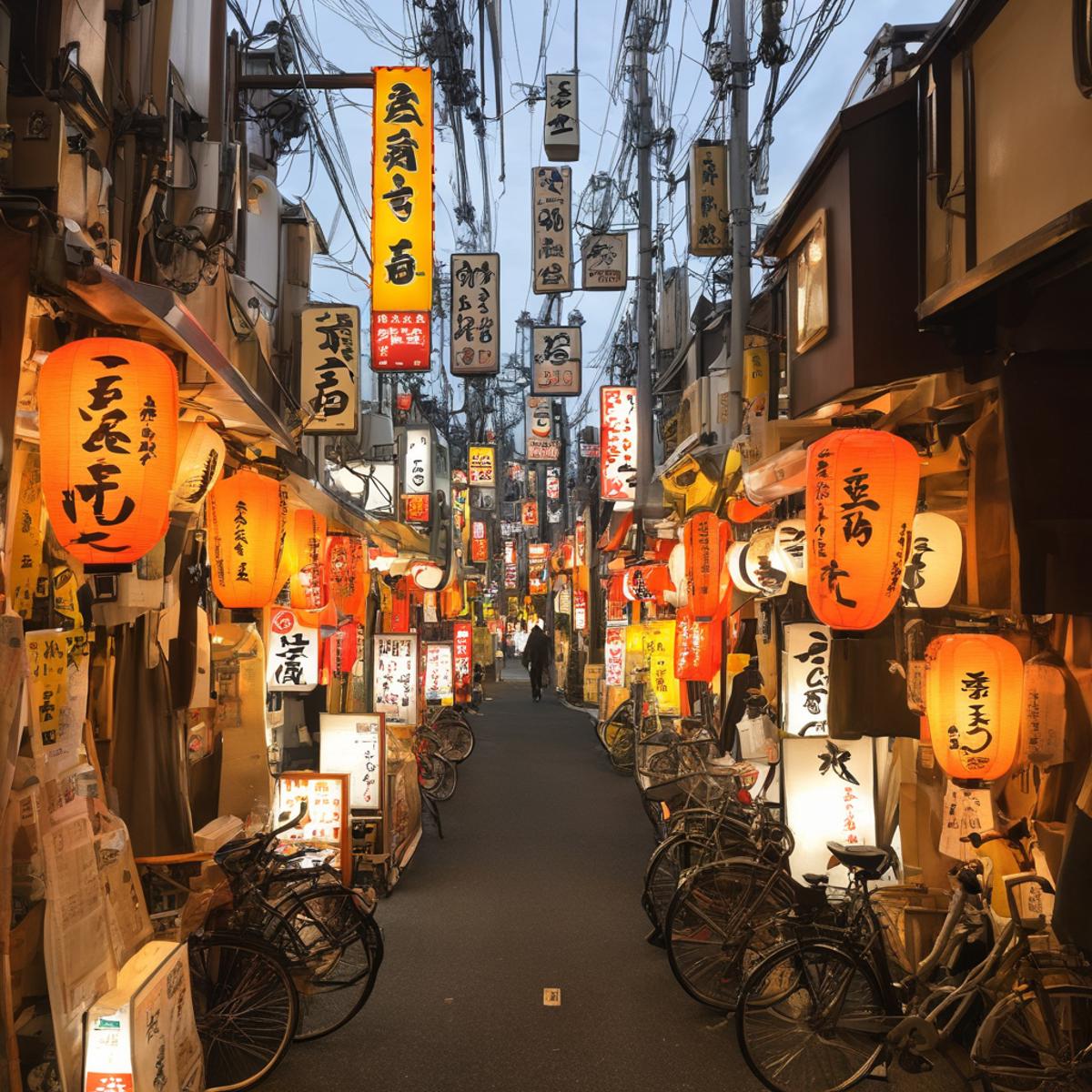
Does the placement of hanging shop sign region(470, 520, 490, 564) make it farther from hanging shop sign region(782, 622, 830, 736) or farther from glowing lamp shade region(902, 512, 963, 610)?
glowing lamp shade region(902, 512, 963, 610)

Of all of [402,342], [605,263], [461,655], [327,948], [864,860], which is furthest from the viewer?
[461,655]

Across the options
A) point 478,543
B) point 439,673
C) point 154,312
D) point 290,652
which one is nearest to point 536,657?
point 478,543

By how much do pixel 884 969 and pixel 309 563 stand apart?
7.57 m

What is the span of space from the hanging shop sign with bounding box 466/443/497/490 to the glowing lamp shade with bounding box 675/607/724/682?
24.7 m

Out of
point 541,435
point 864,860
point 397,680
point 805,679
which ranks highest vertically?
point 541,435

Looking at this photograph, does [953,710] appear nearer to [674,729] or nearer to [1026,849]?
[1026,849]

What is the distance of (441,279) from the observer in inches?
1103

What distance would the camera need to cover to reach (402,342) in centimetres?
1485

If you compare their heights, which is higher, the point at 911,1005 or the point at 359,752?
the point at 359,752

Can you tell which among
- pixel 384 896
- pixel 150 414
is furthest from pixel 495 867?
pixel 150 414

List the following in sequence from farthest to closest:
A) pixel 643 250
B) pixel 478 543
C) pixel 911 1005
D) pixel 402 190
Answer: pixel 478 543
pixel 643 250
pixel 402 190
pixel 911 1005

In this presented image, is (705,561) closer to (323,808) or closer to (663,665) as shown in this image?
(323,808)

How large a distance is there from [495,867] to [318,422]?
676 cm

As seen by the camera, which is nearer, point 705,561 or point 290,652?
point 290,652
